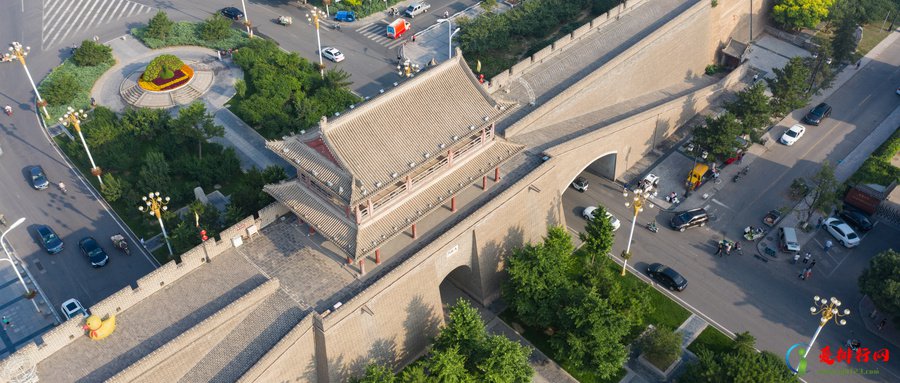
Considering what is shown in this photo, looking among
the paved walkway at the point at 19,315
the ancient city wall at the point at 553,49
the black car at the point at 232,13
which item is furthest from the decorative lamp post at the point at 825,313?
the black car at the point at 232,13

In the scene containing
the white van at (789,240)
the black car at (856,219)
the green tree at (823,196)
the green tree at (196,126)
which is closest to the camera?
the white van at (789,240)

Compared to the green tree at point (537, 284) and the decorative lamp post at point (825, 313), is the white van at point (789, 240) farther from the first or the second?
the green tree at point (537, 284)

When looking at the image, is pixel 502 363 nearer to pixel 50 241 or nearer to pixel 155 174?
pixel 155 174

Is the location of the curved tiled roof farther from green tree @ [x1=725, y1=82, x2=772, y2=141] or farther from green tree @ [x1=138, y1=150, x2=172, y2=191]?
green tree @ [x1=725, y1=82, x2=772, y2=141]

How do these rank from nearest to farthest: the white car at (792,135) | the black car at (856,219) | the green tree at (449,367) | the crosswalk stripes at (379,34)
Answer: the green tree at (449,367) < the black car at (856,219) < the white car at (792,135) < the crosswalk stripes at (379,34)

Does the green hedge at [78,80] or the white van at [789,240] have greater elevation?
the green hedge at [78,80]

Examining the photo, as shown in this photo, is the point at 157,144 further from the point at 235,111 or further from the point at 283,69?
the point at 283,69

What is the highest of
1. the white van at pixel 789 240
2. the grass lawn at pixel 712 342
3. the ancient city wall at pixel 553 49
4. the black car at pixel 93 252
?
the ancient city wall at pixel 553 49
